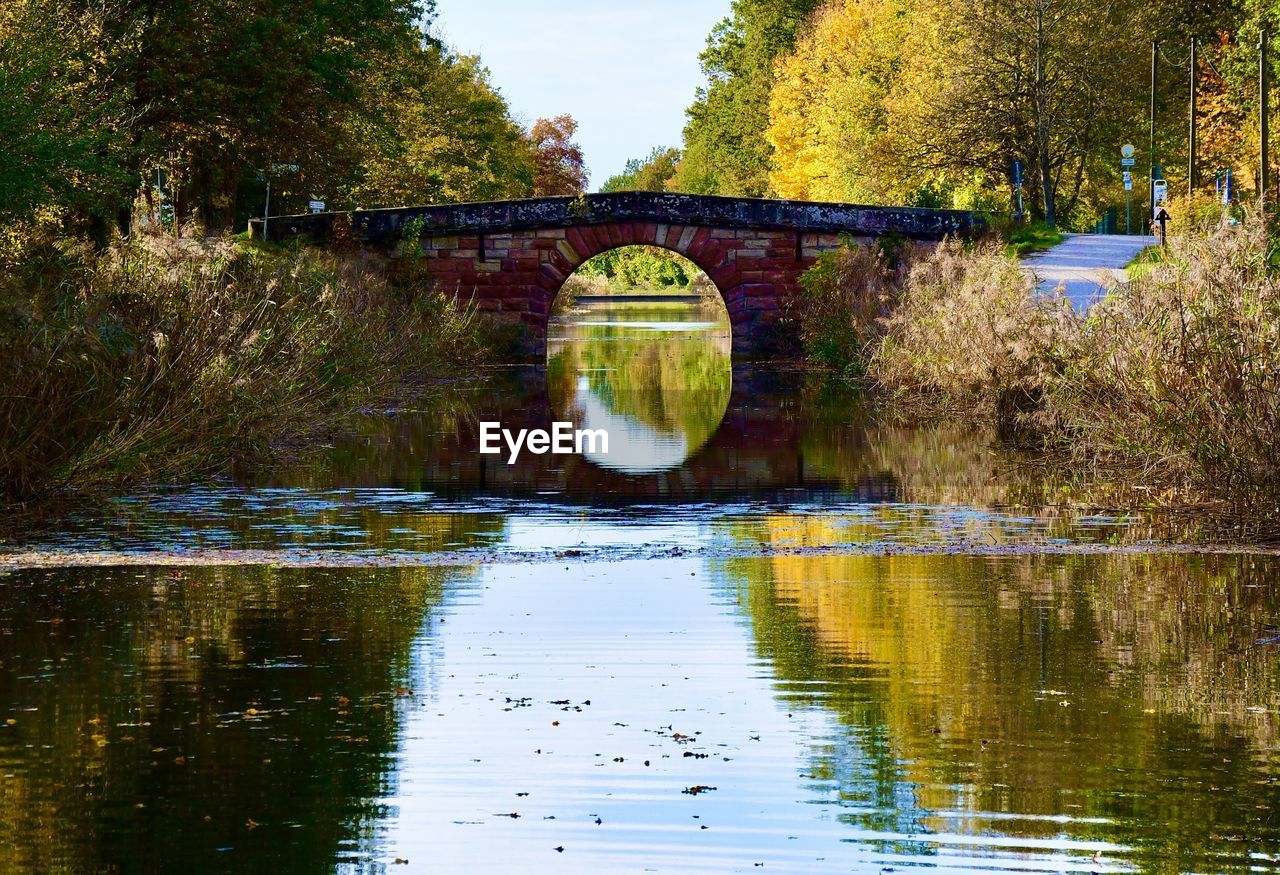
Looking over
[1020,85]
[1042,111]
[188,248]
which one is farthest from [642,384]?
[1020,85]

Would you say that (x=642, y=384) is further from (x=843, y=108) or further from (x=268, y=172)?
(x=843, y=108)

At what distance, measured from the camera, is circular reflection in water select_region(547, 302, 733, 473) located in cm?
2297

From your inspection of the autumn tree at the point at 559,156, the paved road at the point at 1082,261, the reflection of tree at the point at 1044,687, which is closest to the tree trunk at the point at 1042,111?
the paved road at the point at 1082,261

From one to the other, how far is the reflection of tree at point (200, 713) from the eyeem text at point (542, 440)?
9330mm

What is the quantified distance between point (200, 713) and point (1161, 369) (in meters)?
8.91

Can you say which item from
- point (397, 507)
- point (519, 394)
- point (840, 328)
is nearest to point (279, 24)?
point (519, 394)

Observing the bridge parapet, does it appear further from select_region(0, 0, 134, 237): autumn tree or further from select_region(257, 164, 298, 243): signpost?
select_region(0, 0, 134, 237): autumn tree

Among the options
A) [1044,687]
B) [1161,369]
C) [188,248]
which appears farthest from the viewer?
[188,248]

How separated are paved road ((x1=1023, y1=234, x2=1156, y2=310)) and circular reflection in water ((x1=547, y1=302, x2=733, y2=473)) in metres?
5.99

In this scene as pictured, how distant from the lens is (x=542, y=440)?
23312 millimetres

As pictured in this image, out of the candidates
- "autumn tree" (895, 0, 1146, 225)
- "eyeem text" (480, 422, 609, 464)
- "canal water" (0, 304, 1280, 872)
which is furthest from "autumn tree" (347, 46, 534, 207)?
"canal water" (0, 304, 1280, 872)

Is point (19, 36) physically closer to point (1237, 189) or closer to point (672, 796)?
point (672, 796)

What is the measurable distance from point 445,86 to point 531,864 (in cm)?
5723

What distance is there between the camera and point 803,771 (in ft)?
23.2
